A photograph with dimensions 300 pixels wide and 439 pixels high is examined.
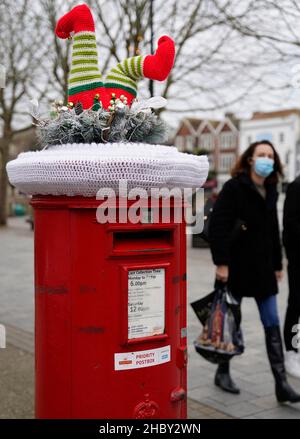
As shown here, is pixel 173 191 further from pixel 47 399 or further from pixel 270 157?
pixel 270 157

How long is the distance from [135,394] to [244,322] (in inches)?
167

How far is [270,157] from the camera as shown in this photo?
4.28m

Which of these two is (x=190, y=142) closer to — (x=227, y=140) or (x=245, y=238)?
(x=227, y=140)

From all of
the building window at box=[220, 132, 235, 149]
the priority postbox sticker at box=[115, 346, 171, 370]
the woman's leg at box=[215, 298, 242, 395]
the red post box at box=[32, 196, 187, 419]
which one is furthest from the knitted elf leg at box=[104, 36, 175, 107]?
the building window at box=[220, 132, 235, 149]

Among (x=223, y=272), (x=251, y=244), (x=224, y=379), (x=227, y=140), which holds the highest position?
(x=227, y=140)

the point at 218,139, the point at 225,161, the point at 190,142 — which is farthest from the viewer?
the point at 190,142

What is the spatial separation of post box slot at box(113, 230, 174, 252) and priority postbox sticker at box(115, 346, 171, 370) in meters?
0.45

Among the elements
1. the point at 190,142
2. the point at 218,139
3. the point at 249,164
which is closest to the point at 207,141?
the point at 218,139

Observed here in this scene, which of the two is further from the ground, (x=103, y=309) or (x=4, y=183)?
(x=4, y=183)

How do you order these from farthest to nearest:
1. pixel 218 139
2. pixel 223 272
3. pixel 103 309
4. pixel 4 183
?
1. pixel 218 139
2. pixel 4 183
3. pixel 223 272
4. pixel 103 309

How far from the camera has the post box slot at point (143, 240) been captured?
2.34 m

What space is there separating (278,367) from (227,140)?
65.2 metres

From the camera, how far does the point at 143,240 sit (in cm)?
241

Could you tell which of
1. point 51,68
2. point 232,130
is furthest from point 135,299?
point 232,130
